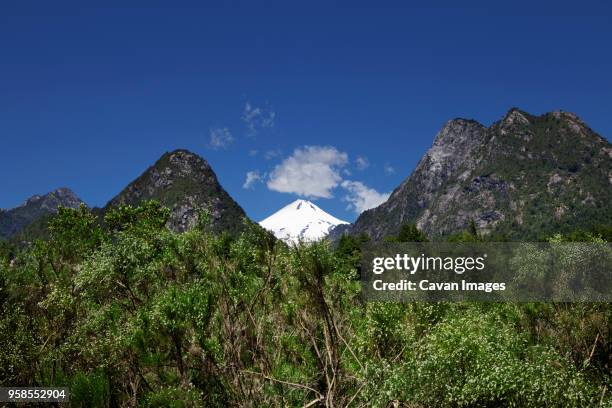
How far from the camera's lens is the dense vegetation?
76.1ft

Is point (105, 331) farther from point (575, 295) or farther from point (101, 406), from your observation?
point (575, 295)

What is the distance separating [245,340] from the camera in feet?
82.9

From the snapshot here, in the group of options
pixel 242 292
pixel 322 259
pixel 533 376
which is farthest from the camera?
pixel 242 292

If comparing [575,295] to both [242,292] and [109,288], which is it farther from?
[109,288]

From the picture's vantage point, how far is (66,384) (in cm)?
2456

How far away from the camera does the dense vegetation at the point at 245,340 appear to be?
23203 millimetres

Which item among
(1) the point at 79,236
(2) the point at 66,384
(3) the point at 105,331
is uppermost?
(1) the point at 79,236

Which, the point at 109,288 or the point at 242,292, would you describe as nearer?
the point at 242,292

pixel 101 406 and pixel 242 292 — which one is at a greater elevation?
pixel 242 292

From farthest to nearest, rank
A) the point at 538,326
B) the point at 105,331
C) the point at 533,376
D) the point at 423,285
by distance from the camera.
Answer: the point at 423,285 → the point at 538,326 → the point at 105,331 → the point at 533,376

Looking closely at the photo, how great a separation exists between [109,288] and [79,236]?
18.2 m

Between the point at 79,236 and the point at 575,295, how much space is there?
37567 millimetres

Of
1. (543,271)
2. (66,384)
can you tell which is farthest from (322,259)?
(543,271)

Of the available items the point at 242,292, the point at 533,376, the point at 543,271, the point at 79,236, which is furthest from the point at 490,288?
the point at 79,236
